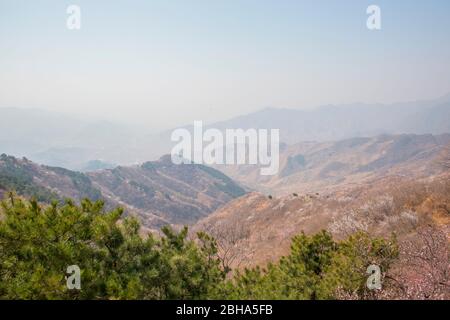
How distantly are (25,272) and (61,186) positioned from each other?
187387 mm

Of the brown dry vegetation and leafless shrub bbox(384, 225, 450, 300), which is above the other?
leafless shrub bbox(384, 225, 450, 300)

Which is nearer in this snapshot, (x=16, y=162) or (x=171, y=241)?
(x=171, y=241)

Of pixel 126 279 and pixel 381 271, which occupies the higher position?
pixel 126 279

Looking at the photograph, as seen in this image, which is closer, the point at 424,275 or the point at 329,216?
the point at 424,275

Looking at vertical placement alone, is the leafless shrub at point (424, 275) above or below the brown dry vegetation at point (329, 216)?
above

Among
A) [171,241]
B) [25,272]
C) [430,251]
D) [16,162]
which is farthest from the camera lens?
[16,162]

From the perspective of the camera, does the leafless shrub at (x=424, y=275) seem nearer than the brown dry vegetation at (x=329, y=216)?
Yes

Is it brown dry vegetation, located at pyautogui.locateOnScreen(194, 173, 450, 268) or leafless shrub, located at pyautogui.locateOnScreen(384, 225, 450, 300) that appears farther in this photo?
brown dry vegetation, located at pyautogui.locateOnScreen(194, 173, 450, 268)

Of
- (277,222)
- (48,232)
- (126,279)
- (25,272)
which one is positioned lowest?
(277,222)

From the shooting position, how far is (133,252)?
1075 centimetres

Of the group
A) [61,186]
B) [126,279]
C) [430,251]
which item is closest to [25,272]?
[126,279]

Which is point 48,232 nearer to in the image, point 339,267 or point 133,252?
point 133,252

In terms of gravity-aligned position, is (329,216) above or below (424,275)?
below
